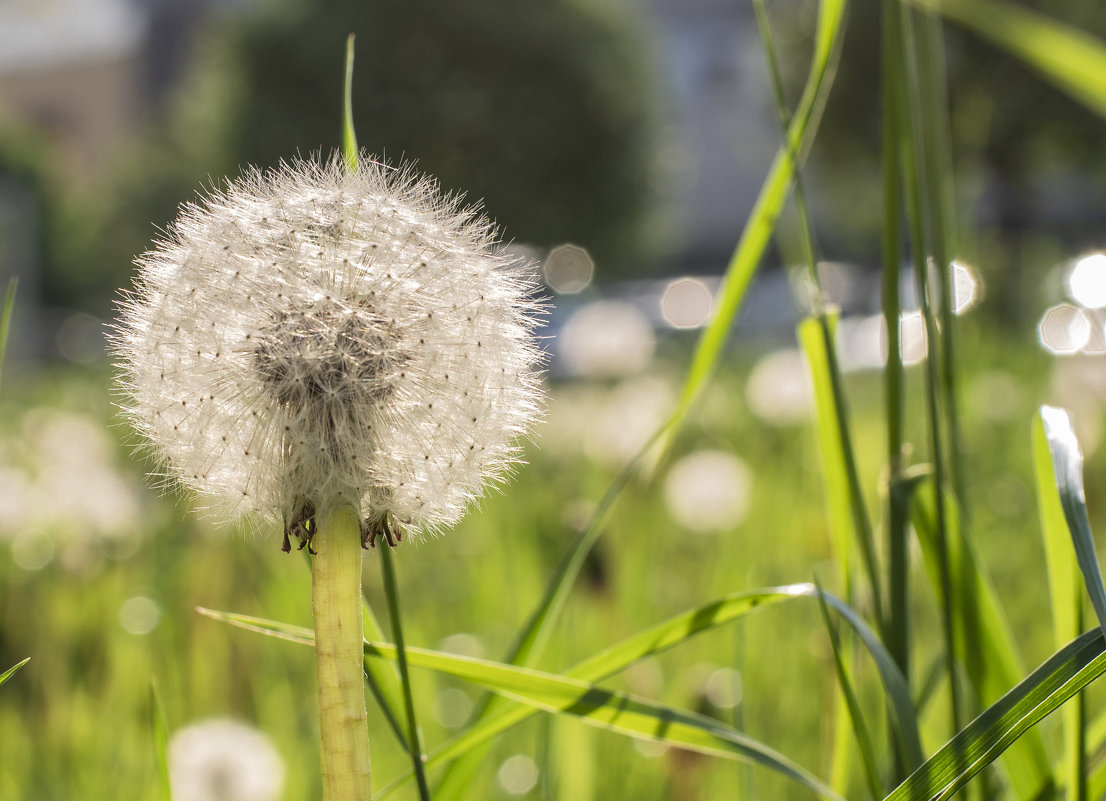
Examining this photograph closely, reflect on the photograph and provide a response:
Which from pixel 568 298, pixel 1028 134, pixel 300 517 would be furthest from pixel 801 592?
pixel 568 298

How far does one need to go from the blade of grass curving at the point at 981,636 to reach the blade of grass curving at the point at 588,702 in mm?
111

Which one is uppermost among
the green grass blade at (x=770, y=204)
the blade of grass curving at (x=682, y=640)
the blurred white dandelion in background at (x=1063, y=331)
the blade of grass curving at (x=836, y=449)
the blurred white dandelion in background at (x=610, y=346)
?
the blurred white dandelion in background at (x=610, y=346)

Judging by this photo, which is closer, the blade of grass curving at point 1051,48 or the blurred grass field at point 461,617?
the blade of grass curving at point 1051,48

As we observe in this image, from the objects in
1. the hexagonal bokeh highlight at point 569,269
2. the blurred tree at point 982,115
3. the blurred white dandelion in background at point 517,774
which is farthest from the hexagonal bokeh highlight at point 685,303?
the blurred white dandelion in background at point 517,774

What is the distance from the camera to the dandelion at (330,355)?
41cm

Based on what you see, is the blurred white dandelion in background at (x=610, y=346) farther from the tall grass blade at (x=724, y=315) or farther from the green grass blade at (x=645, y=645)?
the green grass blade at (x=645, y=645)

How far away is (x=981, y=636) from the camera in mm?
558

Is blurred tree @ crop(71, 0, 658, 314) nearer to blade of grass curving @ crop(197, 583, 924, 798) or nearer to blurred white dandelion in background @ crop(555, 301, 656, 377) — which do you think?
blurred white dandelion in background @ crop(555, 301, 656, 377)

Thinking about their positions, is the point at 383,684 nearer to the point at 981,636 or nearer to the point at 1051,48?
the point at 981,636

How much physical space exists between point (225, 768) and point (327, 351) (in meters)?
0.72

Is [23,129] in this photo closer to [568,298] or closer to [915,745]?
[568,298]

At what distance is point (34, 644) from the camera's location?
1.59m

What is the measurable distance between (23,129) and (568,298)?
52.8ft

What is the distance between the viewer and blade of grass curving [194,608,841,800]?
0.46 meters
